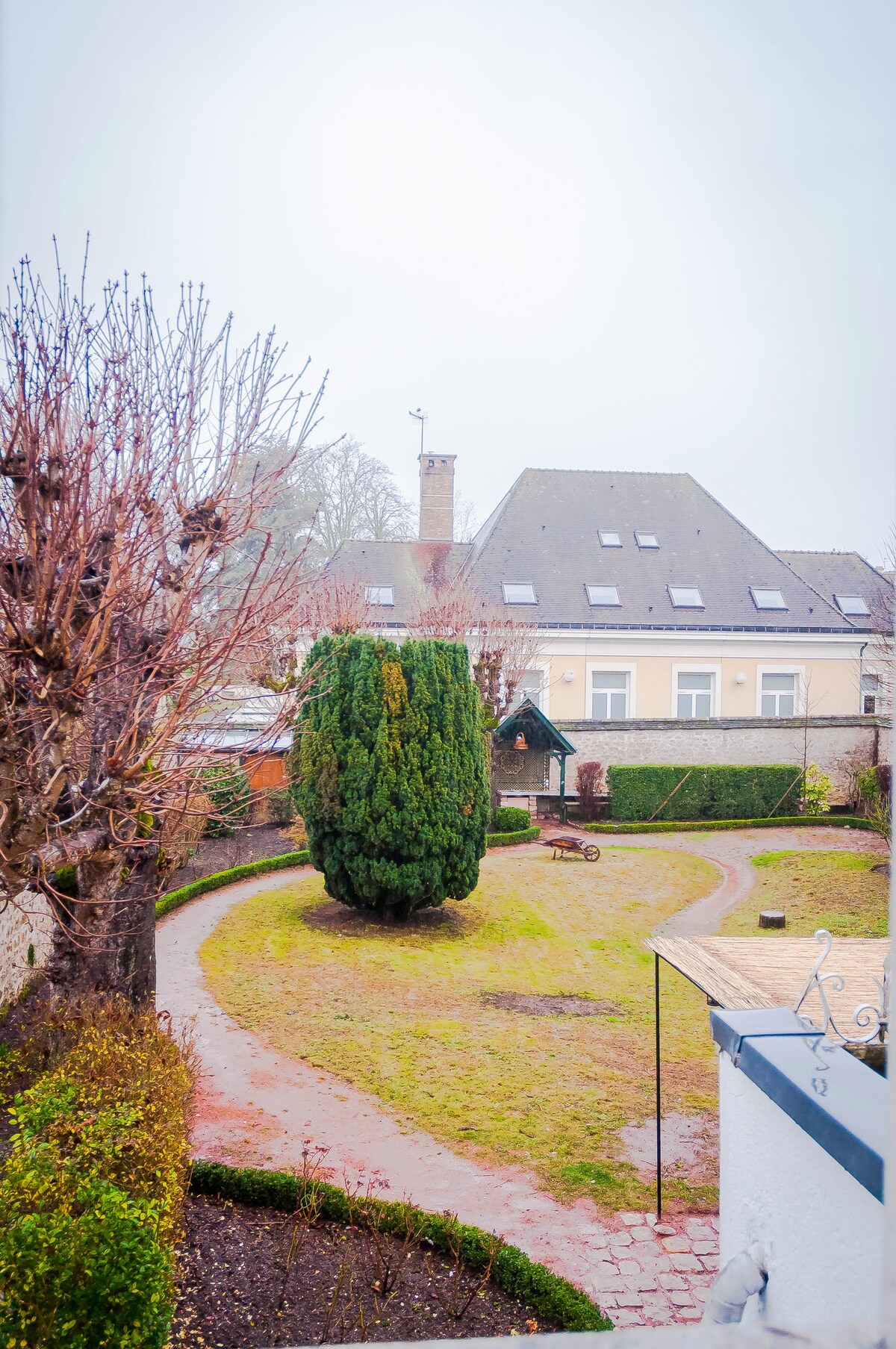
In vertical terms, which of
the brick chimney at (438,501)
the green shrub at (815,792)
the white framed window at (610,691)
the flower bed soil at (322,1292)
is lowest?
the flower bed soil at (322,1292)

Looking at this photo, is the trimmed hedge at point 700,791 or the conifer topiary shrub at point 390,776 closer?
the conifer topiary shrub at point 390,776

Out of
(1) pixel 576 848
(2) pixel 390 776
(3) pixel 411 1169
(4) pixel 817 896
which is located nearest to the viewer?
(3) pixel 411 1169

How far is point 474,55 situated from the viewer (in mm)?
1807

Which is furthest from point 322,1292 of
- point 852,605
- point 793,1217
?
point 852,605

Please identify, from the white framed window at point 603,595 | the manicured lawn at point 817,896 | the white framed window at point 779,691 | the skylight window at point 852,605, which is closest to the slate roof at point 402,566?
the white framed window at point 603,595

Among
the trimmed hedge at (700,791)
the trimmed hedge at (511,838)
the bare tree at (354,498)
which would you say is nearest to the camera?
the bare tree at (354,498)

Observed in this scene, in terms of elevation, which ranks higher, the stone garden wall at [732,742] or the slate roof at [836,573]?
the slate roof at [836,573]

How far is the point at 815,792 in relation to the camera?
38.1 ft

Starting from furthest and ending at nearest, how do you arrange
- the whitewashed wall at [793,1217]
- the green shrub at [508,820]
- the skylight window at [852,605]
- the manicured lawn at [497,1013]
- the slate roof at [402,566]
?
the skylight window at [852,605]
the slate roof at [402,566]
the green shrub at [508,820]
the manicured lawn at [497,1013]
the whitewashed wall at [793,1217]

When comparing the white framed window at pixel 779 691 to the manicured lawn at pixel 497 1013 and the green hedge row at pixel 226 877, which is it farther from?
the green hedge row at pixel 226 877

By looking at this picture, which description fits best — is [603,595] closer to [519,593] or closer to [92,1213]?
[519,593]

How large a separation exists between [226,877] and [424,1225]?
5571 mm

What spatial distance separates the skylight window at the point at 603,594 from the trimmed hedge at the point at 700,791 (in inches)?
94.1

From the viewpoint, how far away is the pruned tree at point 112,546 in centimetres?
199
